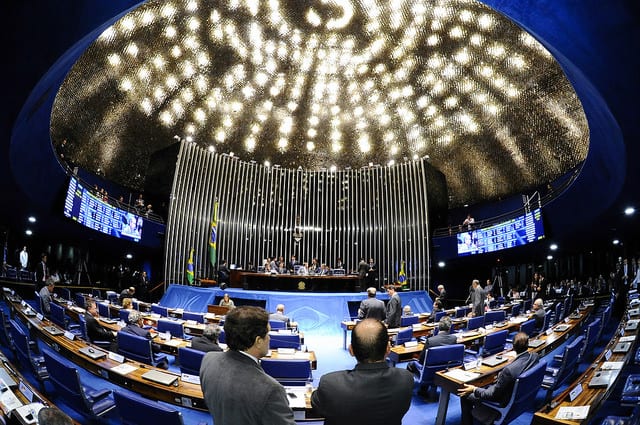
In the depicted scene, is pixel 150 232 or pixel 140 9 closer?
pixel 140 9

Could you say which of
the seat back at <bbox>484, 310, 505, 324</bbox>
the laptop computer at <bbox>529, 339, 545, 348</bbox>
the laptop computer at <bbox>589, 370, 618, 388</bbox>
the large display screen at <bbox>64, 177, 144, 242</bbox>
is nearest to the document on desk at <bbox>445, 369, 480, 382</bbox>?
the laptop computer at <bbox>589, 370, 618, 388</bbox>

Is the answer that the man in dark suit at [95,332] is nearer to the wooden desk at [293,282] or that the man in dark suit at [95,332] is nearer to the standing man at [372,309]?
the standing man at [372,309]

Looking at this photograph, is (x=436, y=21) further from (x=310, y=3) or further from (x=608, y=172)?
(x=608, y=172)

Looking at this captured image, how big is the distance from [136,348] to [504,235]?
13.1m

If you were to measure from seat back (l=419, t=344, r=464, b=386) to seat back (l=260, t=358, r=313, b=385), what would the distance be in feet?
5.04

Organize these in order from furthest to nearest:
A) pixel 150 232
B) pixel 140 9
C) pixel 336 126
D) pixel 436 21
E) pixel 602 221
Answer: pixel 336 126 < pixel 150 232 < pixel 436 21 < pixel 140 9 < pixel 602 221

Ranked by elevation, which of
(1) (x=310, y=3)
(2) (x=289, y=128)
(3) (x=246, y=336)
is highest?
(1) (x=310, y=3)

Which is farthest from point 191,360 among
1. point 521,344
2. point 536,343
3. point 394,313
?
point 394,313

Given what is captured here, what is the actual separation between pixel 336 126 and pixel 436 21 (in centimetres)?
664

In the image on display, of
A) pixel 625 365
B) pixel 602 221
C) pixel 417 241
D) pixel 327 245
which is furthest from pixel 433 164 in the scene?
pixel 625 365

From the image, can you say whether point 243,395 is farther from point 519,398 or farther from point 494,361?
point 494,361

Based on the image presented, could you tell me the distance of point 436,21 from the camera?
1311 centimetres

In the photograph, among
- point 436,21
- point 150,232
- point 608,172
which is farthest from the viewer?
point 150,232

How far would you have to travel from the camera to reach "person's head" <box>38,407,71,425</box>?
5.17 feet
